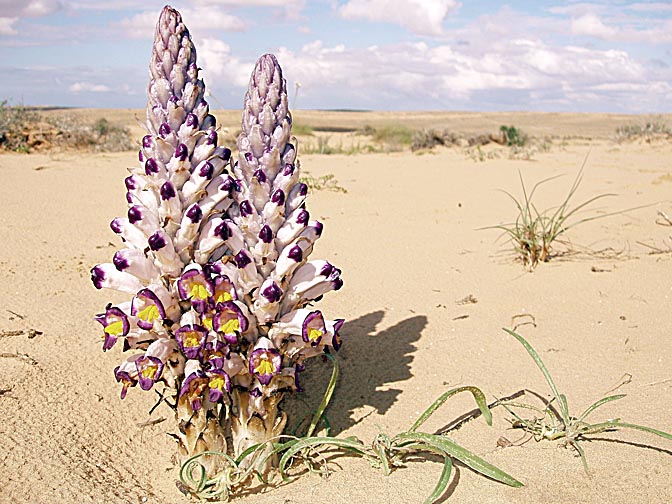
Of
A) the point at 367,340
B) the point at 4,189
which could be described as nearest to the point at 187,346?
the point at 367,340

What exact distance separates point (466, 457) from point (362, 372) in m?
1.22

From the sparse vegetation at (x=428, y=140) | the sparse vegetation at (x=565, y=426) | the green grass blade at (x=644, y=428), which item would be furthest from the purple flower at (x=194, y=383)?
the sparse vegetation at (x=428, y=140)

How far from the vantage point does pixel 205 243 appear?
2.43 meters

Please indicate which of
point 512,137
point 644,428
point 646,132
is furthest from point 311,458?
point 646,132

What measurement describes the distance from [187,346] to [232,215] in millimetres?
501

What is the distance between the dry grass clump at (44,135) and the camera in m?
10.6

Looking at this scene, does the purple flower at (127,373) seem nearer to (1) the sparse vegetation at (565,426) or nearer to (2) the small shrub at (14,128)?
(1) the sparse vegetation at (565,426)

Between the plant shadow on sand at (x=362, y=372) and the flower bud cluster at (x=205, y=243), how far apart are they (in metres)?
0.66

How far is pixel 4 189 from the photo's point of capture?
671 cm

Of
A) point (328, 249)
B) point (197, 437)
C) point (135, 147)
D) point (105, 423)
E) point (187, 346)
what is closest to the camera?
point (187, 346)

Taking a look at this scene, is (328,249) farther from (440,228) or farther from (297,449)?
(297,449)

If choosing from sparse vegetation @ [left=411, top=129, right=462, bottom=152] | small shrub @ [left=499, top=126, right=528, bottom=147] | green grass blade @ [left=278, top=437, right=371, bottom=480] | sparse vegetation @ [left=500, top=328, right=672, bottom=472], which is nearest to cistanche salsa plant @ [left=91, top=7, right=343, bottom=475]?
green grass blade @ [left=278, top=437, right=371, bottom=480]

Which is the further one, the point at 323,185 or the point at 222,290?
the point at 323,185

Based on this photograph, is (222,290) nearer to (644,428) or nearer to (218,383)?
(218,383)
